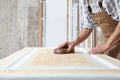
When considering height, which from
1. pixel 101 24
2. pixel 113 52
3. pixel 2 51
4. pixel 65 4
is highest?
pixel 65 4

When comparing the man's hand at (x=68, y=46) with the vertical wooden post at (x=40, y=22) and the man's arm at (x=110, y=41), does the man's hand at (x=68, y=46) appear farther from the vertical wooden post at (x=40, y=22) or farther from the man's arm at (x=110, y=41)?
the vertical wooden post at (x=40, y=22)

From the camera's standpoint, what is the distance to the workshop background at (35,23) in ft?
17.3

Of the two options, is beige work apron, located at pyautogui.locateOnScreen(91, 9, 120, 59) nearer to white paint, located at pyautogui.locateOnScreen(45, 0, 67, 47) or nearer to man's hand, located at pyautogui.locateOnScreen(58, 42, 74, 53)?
man's hand, located at pyautogui.locateOnScreen(58, 42, 74, 53)

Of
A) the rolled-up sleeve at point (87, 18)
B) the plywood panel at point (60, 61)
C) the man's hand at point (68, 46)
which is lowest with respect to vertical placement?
the plywood panel at point (60, 61)

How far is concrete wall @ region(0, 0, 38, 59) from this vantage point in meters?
5.68

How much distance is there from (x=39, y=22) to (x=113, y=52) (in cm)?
359

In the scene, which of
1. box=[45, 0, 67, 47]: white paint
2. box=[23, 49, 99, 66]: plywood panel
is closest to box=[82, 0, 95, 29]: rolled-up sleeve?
box=[23, 49, 99, 66]: plywood panel

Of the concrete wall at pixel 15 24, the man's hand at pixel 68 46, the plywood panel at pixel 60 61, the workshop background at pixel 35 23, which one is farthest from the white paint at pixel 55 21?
the plywood panel at pixel 60 61

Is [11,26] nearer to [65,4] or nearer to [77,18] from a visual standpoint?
[65,4]

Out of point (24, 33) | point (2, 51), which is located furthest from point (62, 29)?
point (2, 51)

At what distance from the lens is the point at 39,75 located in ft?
2.92

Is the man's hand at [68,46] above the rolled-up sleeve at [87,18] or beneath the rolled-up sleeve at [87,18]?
beneath

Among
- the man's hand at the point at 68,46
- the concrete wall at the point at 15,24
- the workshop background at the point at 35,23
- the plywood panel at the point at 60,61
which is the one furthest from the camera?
the concrete wall at the point at 15,24

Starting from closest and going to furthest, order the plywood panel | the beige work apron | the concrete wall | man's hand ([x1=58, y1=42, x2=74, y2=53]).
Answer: the plywood panel, man's hand ([x1=58, y1=42, x2=74, y2=53]), the beige work apron, the concrete wall
